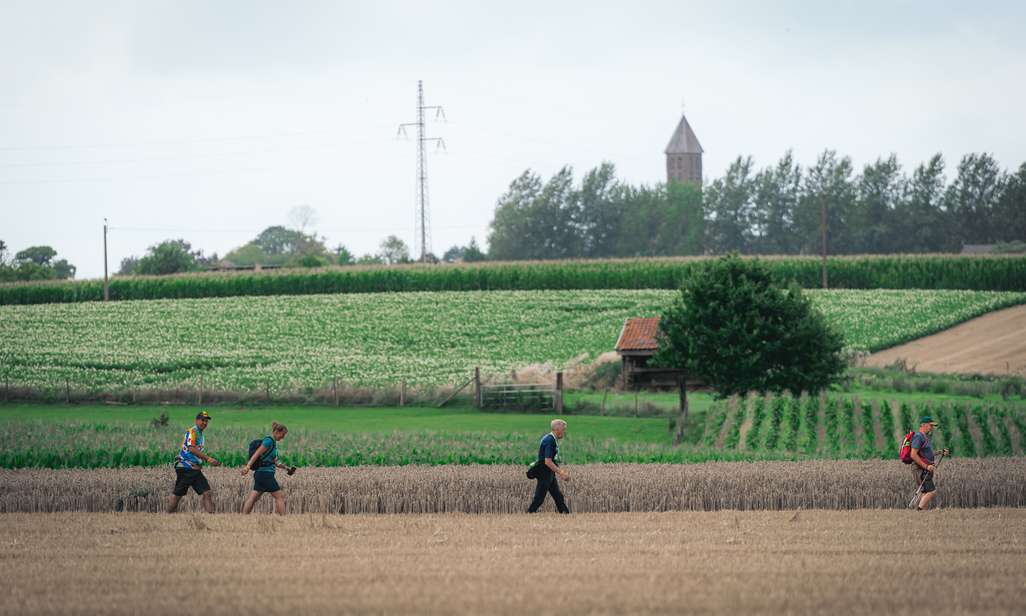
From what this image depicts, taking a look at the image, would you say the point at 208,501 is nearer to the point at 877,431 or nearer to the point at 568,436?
the point at 568,436

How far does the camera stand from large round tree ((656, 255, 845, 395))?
4375 cm

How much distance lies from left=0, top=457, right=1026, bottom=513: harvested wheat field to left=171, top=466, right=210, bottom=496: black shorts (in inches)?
47.2

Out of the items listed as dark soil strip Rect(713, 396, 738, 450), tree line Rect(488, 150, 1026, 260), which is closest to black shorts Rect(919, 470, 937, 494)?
dark soil strip Rect(713, 396, 738, 450)

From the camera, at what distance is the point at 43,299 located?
89625 mm

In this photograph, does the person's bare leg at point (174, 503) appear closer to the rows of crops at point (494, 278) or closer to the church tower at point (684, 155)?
the rows of crops at point (494, 278)

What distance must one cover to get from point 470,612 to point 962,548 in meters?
7.34

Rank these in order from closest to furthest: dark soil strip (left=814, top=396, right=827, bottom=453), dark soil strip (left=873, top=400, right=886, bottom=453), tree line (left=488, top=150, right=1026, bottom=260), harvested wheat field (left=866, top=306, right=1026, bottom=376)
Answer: dark soil strip (left=873, top=400, right=886, bottom=453)
dark soil strip (left=814, top=396, right=827, bottom=453)
harvested wheat field (left=866, top=306, right=1026, bottom=376)
tree line (left=488, top=150, right=1026, bottom=260)

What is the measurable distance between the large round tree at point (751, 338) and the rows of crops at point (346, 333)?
12950 mm

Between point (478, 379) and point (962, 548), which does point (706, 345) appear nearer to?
point (478, 379)

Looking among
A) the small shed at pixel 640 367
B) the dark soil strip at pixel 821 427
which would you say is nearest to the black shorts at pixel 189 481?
the dark soil strip at pixel 821 427

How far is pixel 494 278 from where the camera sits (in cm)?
8925

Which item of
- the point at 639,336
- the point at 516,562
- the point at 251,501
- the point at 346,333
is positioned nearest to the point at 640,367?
the point at 639,336

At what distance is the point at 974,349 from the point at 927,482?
43.8 metres

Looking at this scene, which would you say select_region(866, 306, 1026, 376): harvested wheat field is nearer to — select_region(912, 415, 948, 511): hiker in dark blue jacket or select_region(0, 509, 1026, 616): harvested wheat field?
select_region(912, 415, 948, 511): hiker in dark blue jacket
